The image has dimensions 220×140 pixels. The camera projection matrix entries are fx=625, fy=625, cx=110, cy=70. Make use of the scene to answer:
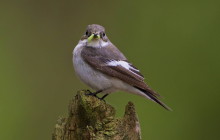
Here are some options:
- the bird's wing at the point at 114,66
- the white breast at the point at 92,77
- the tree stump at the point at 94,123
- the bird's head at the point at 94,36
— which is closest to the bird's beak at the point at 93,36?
the bird's head at the point at 94,36

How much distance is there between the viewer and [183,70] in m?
9.76

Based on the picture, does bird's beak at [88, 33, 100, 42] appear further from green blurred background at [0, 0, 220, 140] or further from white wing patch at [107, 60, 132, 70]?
green blurred background at [0, 0, 220, 140]

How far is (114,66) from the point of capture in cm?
746

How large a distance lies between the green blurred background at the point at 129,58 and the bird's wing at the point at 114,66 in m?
1.86

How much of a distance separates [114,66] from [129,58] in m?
2.40

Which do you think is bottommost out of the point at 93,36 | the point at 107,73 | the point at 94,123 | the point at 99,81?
the point at 94,123

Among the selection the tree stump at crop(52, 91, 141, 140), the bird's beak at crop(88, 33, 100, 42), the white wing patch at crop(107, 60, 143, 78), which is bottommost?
the tree stump at crop(52, 91, 141, 140)

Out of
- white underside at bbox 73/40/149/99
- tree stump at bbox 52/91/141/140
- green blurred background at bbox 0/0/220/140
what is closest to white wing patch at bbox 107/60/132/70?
white underside at bbox 73/40/149/99

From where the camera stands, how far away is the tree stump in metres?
6.04

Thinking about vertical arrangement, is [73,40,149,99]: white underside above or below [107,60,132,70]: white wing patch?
below

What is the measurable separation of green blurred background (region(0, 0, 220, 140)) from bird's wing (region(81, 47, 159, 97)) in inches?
73.2

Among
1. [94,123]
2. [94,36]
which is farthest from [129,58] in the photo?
[94,123]

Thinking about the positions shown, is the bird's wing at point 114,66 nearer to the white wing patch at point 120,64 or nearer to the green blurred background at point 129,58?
the white wing patch at point 120,64

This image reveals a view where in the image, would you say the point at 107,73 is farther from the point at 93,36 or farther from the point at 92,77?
the point at 93,36
